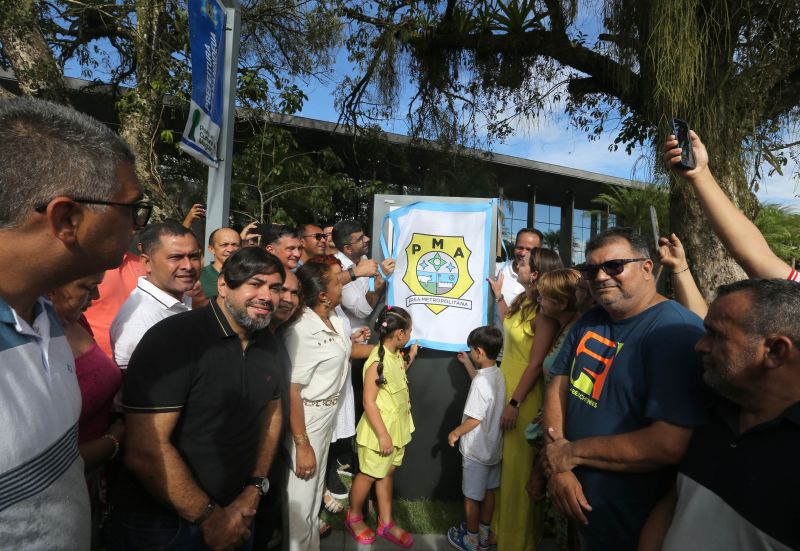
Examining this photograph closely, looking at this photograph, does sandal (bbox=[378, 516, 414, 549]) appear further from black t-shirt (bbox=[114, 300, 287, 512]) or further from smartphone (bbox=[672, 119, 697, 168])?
smartphone (bbox=[672, 119, 697, 168])

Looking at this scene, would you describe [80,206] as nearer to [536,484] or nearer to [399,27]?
[536,484]

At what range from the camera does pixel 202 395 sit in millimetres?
1939

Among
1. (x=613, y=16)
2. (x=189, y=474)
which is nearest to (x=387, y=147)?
(x=613, y=16)

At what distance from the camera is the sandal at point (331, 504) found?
3.88 m

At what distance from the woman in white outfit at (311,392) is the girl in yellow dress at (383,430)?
1.19ft

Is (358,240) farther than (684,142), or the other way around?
(358,240)

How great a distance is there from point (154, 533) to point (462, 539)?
220 centimetres

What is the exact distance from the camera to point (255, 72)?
6551 mm

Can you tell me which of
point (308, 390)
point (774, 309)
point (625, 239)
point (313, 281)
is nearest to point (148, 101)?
point (313, 281)

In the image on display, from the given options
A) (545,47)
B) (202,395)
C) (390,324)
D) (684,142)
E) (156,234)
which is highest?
(545,47)

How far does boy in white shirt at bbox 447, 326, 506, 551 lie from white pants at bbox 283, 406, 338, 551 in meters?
0.96

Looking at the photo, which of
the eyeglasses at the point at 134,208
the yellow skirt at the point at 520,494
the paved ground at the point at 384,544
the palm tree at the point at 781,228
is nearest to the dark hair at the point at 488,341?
the yellow skirt at the point at 520,494

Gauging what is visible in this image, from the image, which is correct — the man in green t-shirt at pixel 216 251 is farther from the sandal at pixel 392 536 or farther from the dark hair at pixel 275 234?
the sandal at pixel 392 536

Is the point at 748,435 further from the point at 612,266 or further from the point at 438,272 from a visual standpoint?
the point at 438,272
